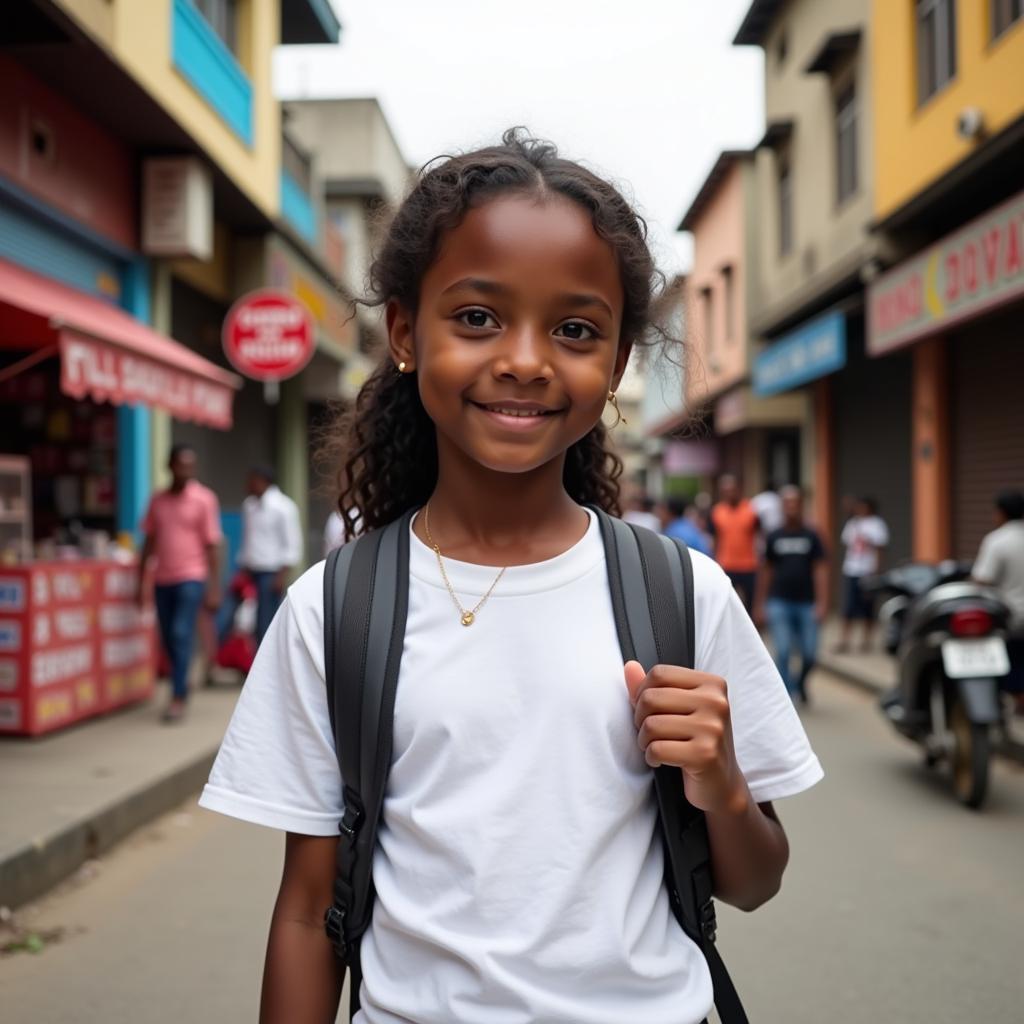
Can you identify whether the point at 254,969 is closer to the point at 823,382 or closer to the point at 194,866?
the point at 194,866

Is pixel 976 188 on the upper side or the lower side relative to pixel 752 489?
upper


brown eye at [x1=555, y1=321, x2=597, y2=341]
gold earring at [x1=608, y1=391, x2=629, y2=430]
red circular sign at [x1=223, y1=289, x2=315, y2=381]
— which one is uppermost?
red circular sign at [x1=223, y1=289, x2=315, y2=381]

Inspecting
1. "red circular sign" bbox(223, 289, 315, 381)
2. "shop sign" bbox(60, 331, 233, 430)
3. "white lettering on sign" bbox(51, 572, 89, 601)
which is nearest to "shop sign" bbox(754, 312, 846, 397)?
"red circular sign" bbox(223, 289, 315, 381)

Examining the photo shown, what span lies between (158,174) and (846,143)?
1007cm

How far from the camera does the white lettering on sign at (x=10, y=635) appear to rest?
716 centimetres

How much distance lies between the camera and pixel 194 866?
5246 millimetres

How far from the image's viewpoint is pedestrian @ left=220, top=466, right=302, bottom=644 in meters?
10.2

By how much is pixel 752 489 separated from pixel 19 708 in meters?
19.9

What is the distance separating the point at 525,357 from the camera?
149 cm

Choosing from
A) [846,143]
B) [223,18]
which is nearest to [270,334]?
[223,18]

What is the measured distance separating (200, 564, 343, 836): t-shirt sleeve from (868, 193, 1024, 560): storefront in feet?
28.1

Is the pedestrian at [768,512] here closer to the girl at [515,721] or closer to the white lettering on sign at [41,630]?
the white lettering on sign at [41,630]

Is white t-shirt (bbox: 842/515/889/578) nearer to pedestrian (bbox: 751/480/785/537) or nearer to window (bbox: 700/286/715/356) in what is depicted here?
pedestrian (bbox: 751/480/785/537)

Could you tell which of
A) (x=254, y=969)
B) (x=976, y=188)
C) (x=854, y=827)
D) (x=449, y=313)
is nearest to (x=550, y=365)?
(x=449, y=313)
